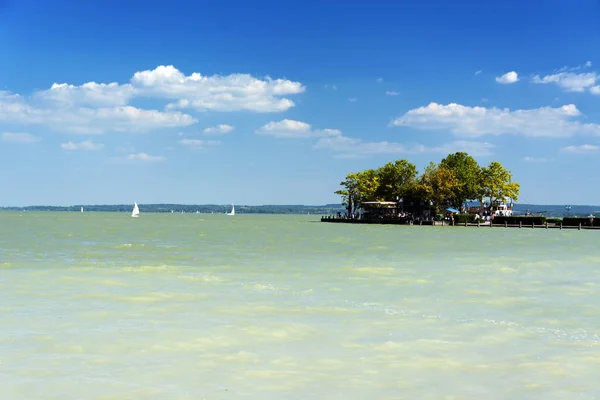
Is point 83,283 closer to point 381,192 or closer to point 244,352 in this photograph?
point 244,352

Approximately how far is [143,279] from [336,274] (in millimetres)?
7963

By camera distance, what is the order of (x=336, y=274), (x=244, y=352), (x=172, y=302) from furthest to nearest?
(x=336, y=274)
(x=172, y=302)
(x=244, y=352)

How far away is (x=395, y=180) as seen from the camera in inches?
5531


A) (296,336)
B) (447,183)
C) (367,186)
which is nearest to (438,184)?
→ (447,183)

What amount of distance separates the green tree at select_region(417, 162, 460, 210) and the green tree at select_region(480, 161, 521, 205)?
7.84m

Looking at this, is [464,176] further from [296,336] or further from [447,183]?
[296,336]

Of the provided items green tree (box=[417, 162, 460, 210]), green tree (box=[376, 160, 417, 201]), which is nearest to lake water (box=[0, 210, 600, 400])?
green tree (box=[417, 162, 460, 210])

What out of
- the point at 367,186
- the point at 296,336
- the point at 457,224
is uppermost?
the point at 367,186

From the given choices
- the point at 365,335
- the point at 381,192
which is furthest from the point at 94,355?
the point at 381,192

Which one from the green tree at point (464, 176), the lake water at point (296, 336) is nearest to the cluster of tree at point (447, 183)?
the green tree at point (464, 176)

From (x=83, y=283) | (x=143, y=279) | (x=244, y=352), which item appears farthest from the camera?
(x=143, y=279)

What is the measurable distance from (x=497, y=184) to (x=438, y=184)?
15958 mm

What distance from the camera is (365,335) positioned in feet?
47.2

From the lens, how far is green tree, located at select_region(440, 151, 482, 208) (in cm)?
13038
